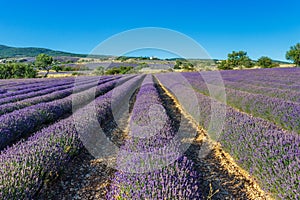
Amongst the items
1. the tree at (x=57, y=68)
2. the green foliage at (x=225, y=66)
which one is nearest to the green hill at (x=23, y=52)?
the tree at (x=57, y=68)

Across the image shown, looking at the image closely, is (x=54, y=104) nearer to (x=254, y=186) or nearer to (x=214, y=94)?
(x=254, y=186)

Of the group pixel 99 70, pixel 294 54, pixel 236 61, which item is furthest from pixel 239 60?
pixel 99 70

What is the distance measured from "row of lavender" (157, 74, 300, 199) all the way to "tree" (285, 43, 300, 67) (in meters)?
43.7

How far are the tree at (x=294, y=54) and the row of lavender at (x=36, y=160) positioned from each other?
45.5 m

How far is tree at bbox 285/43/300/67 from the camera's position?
38.3 m

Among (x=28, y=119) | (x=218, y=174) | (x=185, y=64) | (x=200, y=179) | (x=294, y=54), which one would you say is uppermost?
(x=294, y=54)

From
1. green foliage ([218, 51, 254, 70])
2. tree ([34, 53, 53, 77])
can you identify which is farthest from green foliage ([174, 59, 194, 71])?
tree ([34, 53, 53, 77])

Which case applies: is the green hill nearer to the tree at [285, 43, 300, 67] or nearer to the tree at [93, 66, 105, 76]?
the tree at [93, 66, 105, 76]

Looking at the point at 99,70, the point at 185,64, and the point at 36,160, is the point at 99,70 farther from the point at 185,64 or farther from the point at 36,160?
the point at 36,160

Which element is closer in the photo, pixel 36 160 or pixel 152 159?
pixel 152 159

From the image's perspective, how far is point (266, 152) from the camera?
2.55 metres

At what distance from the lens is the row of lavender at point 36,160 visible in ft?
6.80

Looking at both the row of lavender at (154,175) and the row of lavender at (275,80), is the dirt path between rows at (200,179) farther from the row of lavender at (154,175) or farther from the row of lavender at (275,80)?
the row of lavender at (275,80)

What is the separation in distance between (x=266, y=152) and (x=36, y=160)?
112 inches
